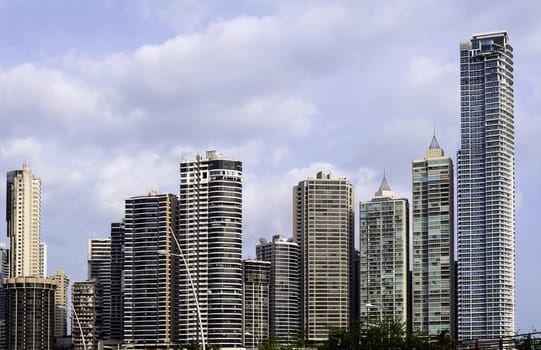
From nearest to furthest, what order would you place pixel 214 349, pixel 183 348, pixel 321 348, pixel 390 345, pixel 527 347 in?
1. pixel 527 347
2. pixel 390 345
3. pixel 321 348
4. pixel 214 349
5. pixel 183 348

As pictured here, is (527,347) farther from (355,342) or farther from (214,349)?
(214,349)

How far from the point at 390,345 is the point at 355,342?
407 cm

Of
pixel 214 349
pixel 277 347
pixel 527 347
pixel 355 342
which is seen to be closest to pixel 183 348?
pixel 214 349

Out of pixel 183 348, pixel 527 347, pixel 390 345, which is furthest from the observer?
pixel 183 348

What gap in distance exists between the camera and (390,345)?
74562 millimetres

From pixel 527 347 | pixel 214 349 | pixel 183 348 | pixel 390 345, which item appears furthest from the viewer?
pixel 183 348

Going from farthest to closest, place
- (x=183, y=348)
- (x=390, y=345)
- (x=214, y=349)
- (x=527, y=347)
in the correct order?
(x=183, y=348)
(x=214, y=349)
(x=390, y=345)
(x=527, y=347)

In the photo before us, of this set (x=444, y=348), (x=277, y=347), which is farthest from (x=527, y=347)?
(x=277, y=347)

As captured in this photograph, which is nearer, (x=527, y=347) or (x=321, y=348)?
(x=527, y=347)

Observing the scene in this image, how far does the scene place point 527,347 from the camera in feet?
214

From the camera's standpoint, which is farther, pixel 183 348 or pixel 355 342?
pixel 183 348

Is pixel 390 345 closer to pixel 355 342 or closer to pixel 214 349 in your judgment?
pixel 355 342

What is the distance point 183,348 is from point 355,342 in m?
20.8

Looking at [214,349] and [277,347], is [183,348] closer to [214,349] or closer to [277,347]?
[214,349]
